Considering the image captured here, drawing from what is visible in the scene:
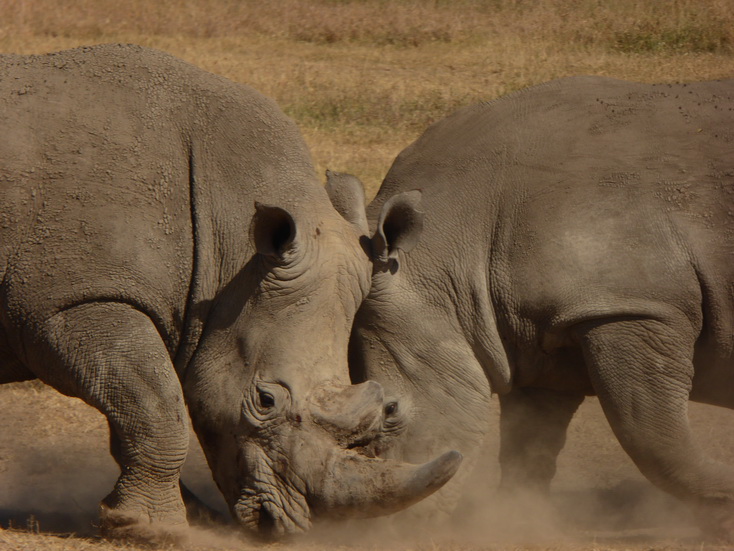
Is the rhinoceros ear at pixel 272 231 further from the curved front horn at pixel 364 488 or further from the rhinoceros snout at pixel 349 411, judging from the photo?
the curved front horn at pixel 364 488

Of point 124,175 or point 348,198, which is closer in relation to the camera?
point 124,175


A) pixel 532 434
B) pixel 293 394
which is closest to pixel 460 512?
pixel 532 434

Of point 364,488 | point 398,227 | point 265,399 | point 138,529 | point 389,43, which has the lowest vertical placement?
point 389,43

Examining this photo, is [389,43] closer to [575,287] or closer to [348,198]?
[348,198]

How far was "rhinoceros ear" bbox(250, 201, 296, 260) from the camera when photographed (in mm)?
5551

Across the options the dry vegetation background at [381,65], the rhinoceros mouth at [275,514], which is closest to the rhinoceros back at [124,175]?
the rhinoceros mouth at [275,514]

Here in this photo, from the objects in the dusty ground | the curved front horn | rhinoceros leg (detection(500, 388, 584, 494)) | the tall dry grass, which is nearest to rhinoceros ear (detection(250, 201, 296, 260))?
the curved front horn

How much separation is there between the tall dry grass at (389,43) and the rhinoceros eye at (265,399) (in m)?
8.00

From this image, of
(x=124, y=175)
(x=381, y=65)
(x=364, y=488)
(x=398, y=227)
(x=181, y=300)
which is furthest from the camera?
(x=381, y=65)

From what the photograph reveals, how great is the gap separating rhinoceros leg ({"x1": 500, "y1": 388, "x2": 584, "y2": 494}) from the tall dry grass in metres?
6.34

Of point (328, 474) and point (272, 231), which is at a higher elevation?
point (272, 231)

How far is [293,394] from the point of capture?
5.57 metres

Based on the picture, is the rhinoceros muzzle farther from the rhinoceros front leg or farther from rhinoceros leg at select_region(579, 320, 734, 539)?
rhinoceros leg at select_region(579, 320, 734, 539)

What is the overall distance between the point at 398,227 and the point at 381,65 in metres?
11.7
